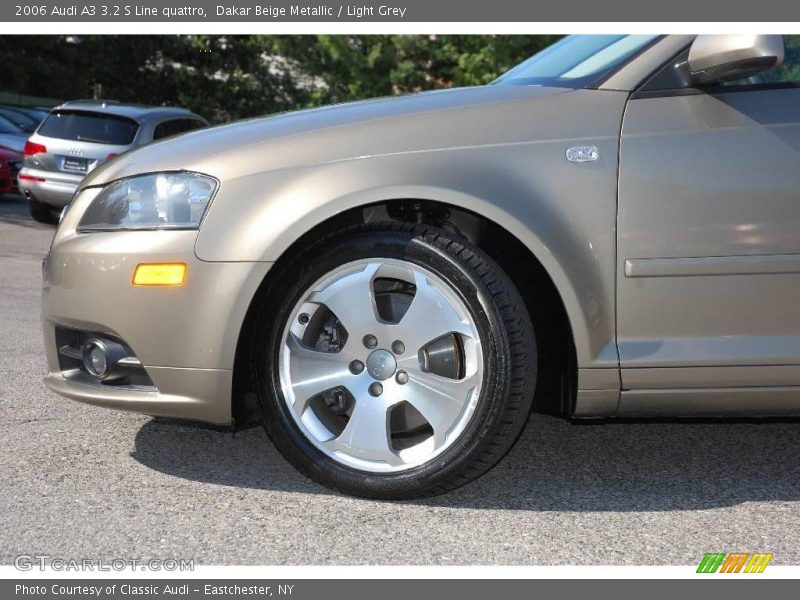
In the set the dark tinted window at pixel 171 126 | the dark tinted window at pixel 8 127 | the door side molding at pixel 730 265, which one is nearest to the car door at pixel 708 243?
the door side molding at pixel 730 265

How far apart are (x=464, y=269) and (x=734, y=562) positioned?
1.12 metres

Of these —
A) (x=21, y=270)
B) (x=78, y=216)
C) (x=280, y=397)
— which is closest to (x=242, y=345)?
(x=280, y=397)

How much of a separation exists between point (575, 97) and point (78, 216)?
1.64 meters

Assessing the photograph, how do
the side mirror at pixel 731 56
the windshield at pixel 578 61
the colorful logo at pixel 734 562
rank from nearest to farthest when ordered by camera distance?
the colorful logo at pixel 734 562 < the side mirror at pixel 731 56 < the windshield at pixel 578 61

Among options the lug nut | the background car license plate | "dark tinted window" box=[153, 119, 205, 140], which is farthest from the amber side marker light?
the background car license plate

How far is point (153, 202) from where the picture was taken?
3.33 meters

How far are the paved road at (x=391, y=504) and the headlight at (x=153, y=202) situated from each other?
2.74ft

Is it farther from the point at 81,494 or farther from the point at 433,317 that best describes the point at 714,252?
the point at 81,494

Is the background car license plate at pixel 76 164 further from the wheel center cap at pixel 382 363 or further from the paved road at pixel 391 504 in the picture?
the wheel center cap at pixel 382 363

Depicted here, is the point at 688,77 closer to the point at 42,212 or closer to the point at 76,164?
the point at 76,164

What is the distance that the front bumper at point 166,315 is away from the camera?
321 cm

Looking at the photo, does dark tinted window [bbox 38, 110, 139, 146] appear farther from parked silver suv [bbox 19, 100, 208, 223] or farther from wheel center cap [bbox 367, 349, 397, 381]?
wheel center cap [bbox 367, 349, 397, 381]

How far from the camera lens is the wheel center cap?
327 cm

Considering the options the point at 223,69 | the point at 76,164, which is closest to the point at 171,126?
the point at 76,164
